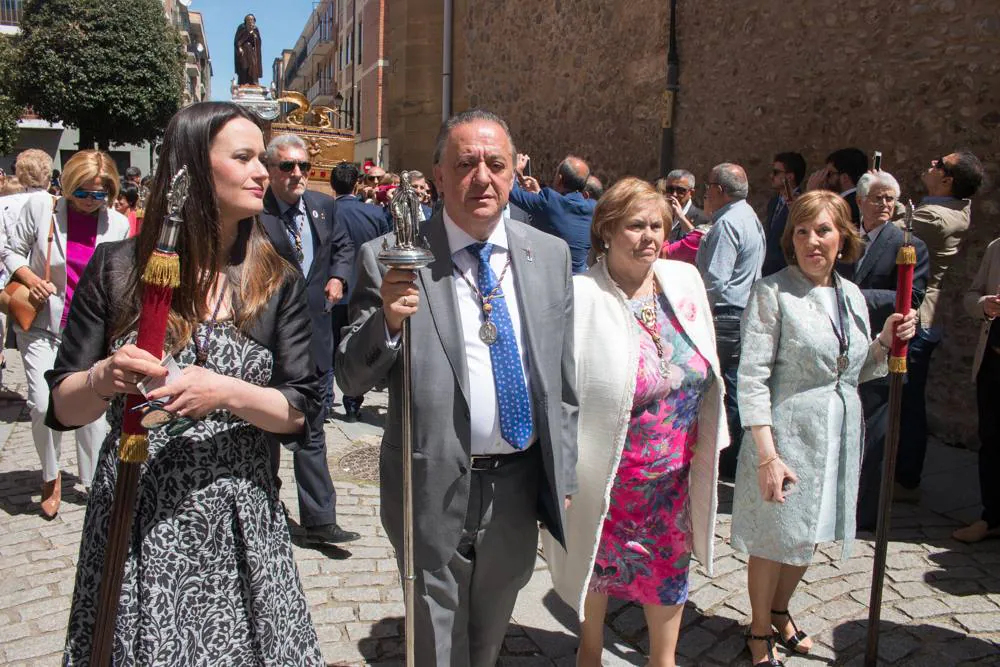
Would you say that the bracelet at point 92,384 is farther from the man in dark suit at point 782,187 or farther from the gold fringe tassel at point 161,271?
the man in dark suit at point 782,187

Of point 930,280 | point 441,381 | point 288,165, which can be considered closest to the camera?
point 441,381

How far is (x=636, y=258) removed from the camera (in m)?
3.11

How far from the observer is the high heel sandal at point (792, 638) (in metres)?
3.65

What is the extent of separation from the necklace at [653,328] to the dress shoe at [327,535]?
91.6 inches

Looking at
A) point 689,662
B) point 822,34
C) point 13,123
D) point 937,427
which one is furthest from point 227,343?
point 13,123

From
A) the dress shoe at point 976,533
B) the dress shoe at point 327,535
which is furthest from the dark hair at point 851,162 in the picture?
the dress shoe at point 327,535

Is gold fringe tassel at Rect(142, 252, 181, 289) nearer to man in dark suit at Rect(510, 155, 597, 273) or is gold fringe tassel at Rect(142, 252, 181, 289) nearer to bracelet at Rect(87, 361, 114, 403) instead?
bracelet at Rect(87, 361, 114, 403)

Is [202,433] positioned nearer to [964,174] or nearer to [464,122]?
[464,122]

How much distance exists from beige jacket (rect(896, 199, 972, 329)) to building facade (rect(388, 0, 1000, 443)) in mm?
1454

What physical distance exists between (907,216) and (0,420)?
280 inches

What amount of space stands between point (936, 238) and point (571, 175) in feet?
8.66

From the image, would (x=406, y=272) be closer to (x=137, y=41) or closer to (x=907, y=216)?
(x=907, y=216)

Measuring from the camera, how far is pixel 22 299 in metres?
5.01

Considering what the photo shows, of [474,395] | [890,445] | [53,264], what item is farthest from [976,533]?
[53,264]
